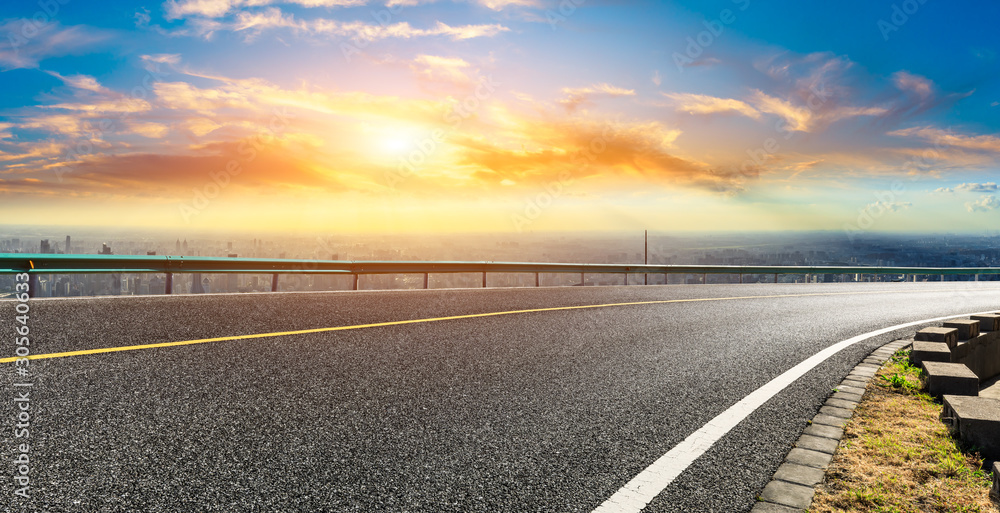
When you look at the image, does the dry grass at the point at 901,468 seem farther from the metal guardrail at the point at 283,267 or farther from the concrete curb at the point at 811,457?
the metal guardrail at the point at 283,267

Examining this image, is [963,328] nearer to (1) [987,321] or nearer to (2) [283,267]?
(1) [987,321]

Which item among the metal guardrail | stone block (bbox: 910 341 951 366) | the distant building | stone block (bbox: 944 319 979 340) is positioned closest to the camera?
stone block (bbox: 910 341 951 366)

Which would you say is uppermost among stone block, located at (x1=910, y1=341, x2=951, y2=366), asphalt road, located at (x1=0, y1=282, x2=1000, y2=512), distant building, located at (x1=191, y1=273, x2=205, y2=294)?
distant building, located at (x1=191, y1=273, x2=205, y2=294)

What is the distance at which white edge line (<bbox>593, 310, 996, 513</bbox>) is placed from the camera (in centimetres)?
293

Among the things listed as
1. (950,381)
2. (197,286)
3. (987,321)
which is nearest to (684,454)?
(950,381)

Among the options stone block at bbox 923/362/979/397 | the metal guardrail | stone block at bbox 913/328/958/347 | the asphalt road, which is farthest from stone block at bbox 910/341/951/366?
the metal guardrail

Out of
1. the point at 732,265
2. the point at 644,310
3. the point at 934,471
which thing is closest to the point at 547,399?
the point at 934,471

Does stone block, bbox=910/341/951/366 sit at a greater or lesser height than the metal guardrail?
lesser

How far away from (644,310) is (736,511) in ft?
26.3

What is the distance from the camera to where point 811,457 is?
143 inches

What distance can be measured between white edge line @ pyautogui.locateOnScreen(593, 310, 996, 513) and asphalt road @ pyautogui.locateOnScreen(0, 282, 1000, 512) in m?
0.06

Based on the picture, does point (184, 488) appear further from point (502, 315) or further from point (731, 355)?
point (502, 315)

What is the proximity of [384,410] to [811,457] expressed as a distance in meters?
2.95

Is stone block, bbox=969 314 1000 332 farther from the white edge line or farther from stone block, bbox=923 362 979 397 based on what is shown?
the white edge line
